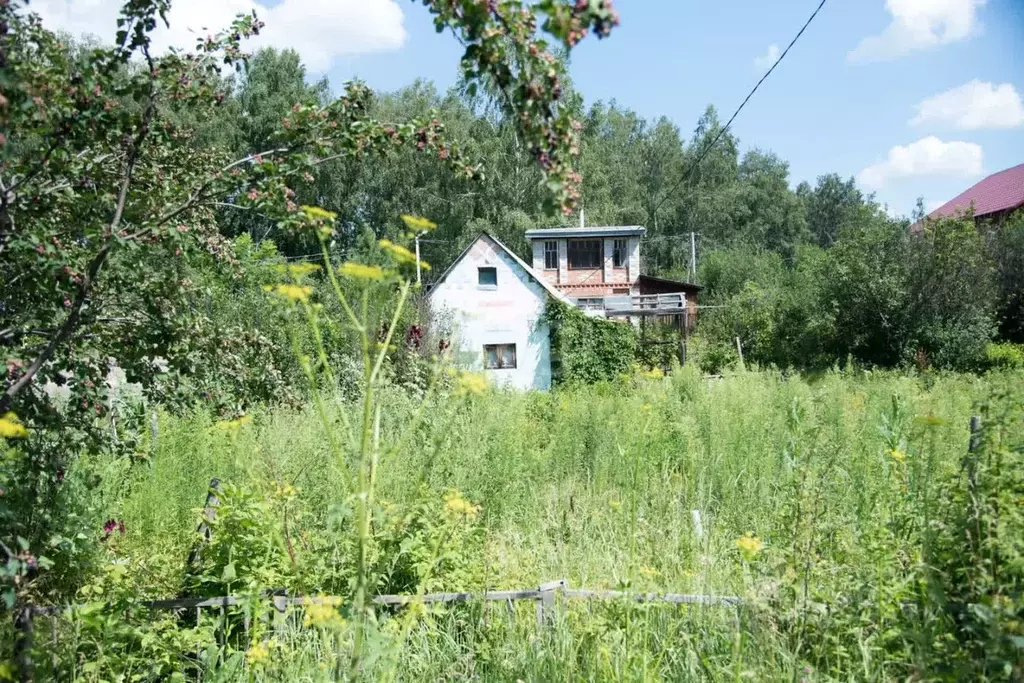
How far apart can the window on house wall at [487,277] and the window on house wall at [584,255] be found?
8.39m

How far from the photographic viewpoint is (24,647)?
2.64 meters

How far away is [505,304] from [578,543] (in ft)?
53.6

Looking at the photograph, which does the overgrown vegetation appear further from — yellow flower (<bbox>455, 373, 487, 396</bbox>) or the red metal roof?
the red metal roof

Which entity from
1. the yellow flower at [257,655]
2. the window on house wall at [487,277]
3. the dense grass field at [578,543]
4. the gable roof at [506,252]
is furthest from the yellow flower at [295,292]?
the window on house wall at [487,277]

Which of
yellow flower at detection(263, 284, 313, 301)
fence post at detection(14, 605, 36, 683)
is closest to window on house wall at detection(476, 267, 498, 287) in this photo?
fence post at detection(14, 605, 36, 683)

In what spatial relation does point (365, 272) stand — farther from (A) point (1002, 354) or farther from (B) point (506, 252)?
(A) point (1002, 354)

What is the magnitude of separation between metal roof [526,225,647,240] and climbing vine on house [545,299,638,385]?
742 cm

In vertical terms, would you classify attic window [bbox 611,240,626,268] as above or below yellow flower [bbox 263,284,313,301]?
above

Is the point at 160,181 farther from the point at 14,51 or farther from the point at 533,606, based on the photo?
the point at 533,606

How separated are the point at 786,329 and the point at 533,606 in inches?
926

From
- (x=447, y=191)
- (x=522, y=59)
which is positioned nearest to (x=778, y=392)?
(x=522, y=59)

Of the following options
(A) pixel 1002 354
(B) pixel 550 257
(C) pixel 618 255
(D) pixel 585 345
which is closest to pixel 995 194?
(A) pixel 1002 354

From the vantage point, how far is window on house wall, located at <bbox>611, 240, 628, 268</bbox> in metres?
28.2

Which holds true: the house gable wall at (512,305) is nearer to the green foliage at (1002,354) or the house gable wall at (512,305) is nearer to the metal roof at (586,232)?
the metal roof at (586,232)
